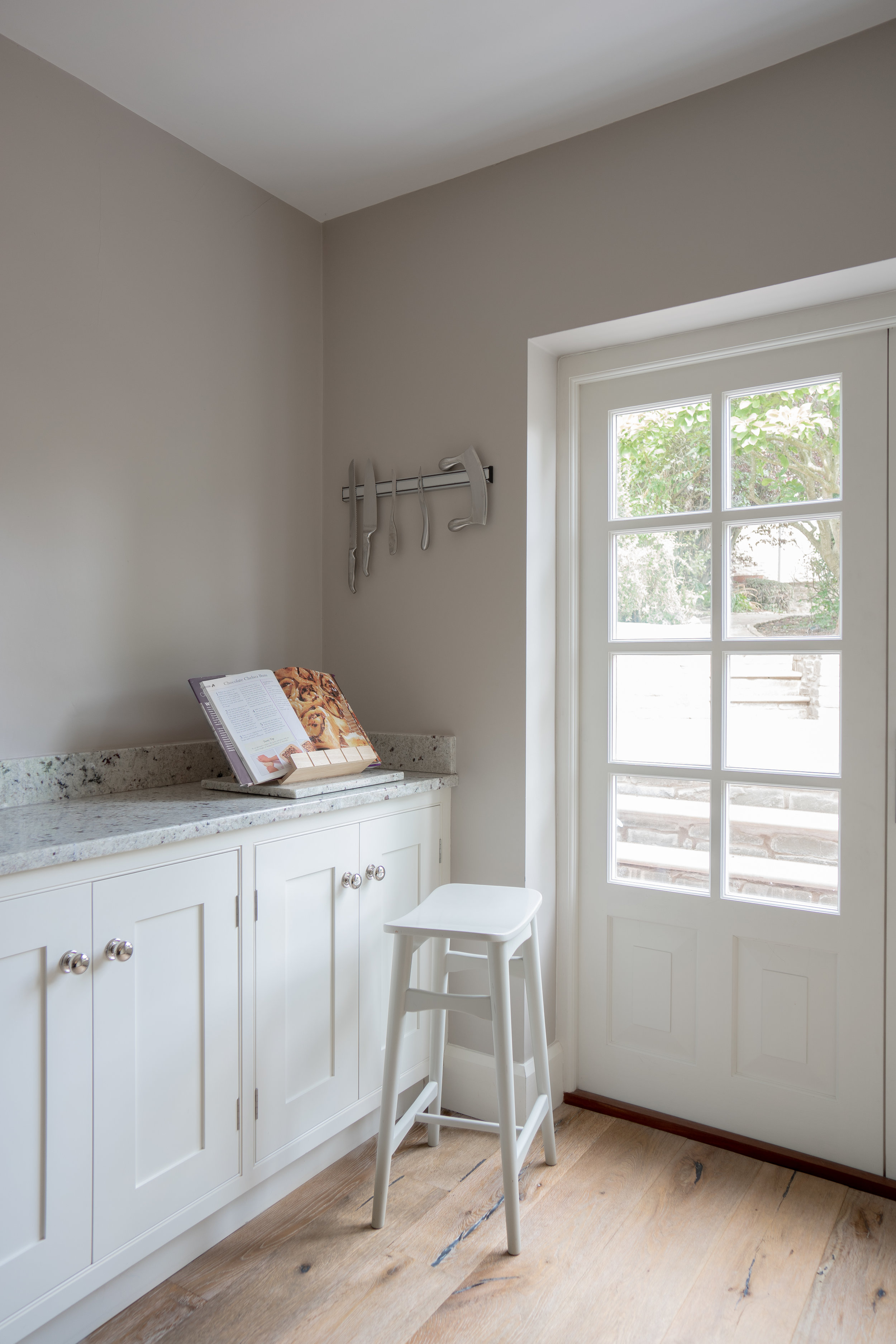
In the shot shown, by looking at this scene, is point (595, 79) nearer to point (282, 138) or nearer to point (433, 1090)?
point (282, 138)

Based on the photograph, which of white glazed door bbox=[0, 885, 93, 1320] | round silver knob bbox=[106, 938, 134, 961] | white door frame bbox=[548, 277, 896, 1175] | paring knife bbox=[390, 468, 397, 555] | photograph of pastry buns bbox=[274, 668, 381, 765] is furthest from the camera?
paring knife bbox=[390, 468, 397, 555]

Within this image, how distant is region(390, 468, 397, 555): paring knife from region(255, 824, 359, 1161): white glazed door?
0.85 m

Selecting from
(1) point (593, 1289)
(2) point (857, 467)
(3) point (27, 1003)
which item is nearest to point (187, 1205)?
(3) point (27, 1003)

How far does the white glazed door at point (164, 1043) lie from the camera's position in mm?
1430

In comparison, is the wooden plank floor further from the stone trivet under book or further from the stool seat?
the stone trivet under book

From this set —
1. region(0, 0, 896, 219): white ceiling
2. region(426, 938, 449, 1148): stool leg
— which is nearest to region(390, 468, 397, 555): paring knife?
region(0, 0, 896, 219): white ceiling

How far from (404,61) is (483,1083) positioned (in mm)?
2427

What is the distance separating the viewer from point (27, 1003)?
4.31 feet

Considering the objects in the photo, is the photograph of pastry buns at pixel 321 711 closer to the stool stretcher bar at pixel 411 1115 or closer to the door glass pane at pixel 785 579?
the stool stretcher bar at pixel 411 1115

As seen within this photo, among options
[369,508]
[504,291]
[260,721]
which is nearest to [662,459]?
[504,291]

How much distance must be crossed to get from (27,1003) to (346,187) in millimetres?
2176

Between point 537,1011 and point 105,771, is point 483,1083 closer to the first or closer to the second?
point 537,1011

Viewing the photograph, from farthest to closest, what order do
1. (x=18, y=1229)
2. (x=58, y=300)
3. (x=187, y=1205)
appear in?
(x=58, y=300) → (x=187, y=1205) → (x=18, y=1229)

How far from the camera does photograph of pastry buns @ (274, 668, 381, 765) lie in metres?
2.09
